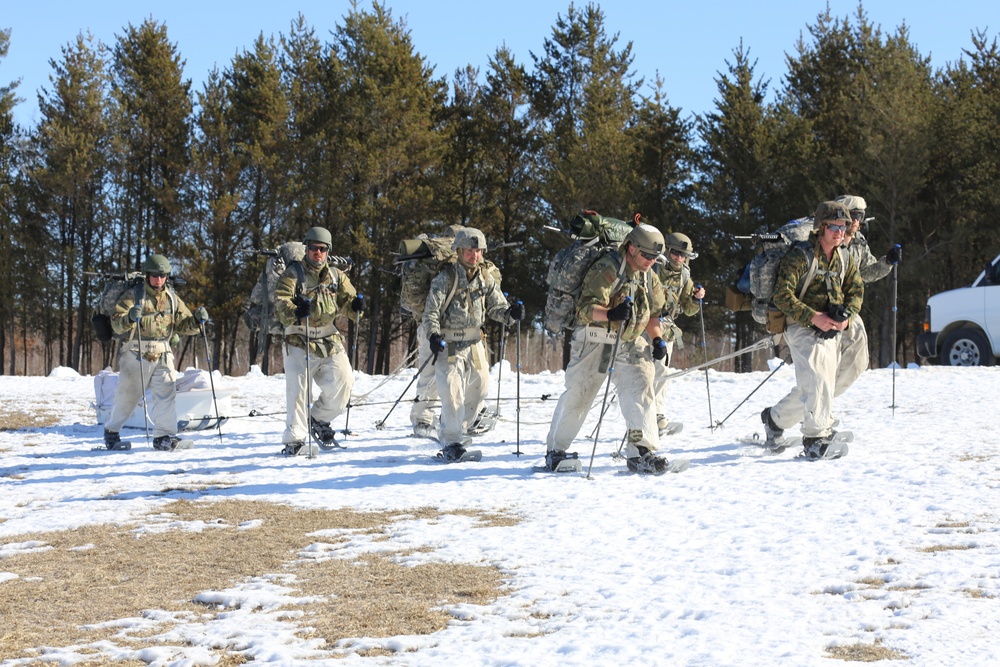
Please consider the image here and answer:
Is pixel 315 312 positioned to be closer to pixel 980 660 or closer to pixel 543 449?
pixel 543 449

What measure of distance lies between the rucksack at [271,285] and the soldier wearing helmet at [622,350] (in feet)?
10.5

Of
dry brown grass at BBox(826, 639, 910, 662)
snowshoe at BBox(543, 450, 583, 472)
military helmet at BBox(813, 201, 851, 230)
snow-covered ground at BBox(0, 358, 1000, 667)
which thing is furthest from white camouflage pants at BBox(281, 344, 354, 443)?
dry brown grass at BBox(826, 639, 910, 662)

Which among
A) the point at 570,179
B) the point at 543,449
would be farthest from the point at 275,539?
the point at 570,179

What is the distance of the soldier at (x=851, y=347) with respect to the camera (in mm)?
9531

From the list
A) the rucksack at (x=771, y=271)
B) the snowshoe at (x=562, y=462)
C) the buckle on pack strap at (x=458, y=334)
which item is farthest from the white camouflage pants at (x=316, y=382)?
the rucksack at (x=771, y=271)

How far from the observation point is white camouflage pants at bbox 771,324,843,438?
9.12 m

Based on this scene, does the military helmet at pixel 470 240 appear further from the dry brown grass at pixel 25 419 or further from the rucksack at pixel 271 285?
the dry brown grass at pixel 25 419

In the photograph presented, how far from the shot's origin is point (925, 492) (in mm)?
7504

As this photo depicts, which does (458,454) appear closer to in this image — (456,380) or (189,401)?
(456,380)

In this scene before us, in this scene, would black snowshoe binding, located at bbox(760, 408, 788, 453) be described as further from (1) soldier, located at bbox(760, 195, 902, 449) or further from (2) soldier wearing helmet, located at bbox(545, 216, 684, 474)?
(2) soldier wearing helmet, located at bbox(545, 216, 684, 474)

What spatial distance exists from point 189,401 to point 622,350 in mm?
6946

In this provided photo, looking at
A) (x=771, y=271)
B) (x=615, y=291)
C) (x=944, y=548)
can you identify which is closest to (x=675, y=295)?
(x=771, y=271)

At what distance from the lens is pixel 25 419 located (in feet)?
49.2

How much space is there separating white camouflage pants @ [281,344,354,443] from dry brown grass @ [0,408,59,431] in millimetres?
4850
